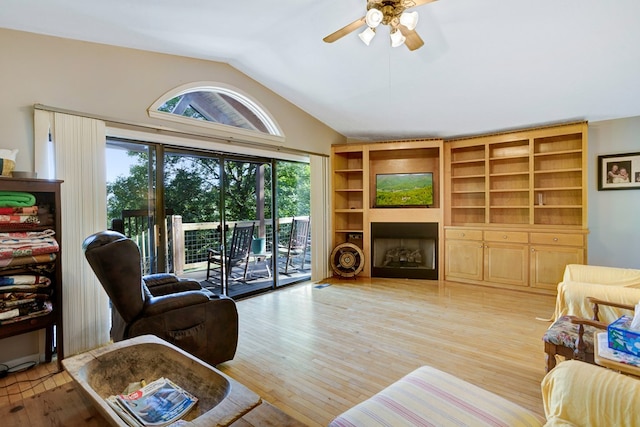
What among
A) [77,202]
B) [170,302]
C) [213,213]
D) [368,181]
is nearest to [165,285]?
[170,302]

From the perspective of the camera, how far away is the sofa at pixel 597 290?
2.34 m

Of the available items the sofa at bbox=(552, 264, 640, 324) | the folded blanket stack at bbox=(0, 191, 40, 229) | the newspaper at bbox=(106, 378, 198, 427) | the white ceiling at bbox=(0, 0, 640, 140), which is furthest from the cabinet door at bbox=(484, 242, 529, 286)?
the folded blanket stack at bbox=(0, 191, 40, 229)

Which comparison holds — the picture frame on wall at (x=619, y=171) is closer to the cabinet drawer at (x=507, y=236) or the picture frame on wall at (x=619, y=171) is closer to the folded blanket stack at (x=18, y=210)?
the cabinet drawer at (x=507, y=236)

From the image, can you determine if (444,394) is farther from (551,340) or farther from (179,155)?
(179,155)

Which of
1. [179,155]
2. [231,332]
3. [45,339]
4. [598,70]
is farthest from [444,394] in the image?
[598,70]

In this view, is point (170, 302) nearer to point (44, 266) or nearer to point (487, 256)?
point (44, 266)

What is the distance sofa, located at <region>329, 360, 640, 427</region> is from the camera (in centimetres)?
110

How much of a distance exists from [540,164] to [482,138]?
0.90 meters

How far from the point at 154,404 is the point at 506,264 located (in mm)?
4738

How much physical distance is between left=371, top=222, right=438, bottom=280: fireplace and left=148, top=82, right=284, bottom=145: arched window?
7.65 feet

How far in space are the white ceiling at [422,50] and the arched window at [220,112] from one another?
0.36 m

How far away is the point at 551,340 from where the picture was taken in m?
2.06

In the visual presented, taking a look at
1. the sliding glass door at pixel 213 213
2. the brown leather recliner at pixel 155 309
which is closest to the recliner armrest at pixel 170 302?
the brown leather recliner at pixel 155 309

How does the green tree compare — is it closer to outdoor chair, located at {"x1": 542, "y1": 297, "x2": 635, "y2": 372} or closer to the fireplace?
the fireplace
